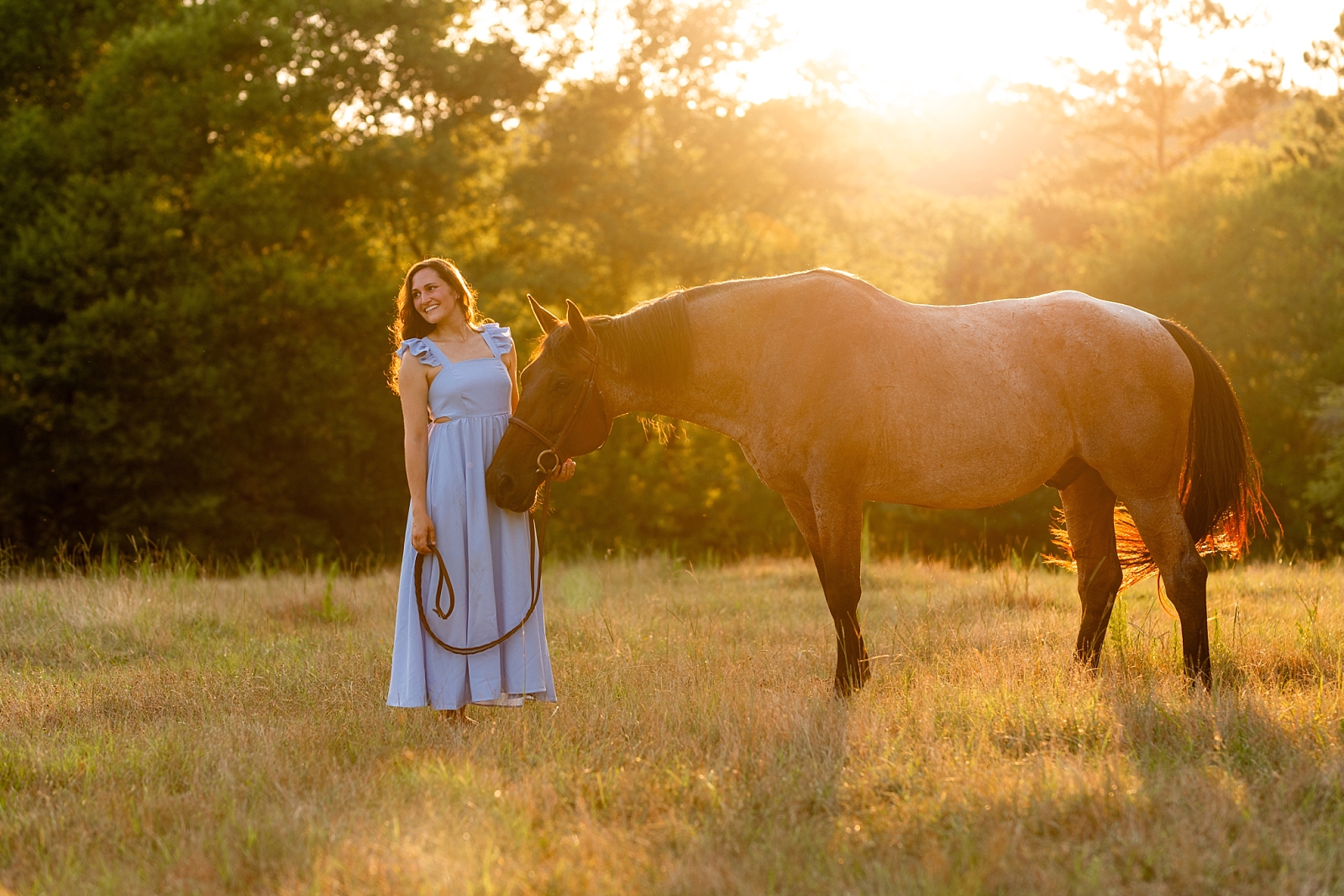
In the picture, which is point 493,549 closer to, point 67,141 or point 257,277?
point 257,277

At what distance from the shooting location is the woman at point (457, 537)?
173 inches

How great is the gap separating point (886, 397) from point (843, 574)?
842mm

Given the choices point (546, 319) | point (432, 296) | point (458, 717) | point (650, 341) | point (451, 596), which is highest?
point (432, 296)

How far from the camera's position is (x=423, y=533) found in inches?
171

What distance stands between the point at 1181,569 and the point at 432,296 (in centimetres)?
367

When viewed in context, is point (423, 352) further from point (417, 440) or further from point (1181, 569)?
point (1181, 569)

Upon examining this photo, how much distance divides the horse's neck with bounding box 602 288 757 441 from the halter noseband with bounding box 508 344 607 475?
19 cm

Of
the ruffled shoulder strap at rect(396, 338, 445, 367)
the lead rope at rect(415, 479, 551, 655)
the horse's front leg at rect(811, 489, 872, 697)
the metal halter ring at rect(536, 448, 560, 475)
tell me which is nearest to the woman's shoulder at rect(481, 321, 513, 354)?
the ruffled shoulder strap at rect(396, 338, 445, 367)

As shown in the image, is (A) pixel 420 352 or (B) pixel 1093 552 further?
(B) pixel 1093 552

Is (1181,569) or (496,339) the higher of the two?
(496,339)

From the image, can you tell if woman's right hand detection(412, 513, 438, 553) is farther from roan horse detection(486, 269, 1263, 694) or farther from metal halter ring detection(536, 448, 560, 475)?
roan horse detection(486, 269, 1263, 694)

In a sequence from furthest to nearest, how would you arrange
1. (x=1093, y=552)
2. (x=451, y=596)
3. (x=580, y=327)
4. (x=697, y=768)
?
(x=1093, y=552) → (x=580, y=327) → (x=451, y=596) → (x=697, y=768)

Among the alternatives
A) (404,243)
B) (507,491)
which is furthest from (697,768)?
(404,243)

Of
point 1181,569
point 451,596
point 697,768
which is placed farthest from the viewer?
point 1181,569
